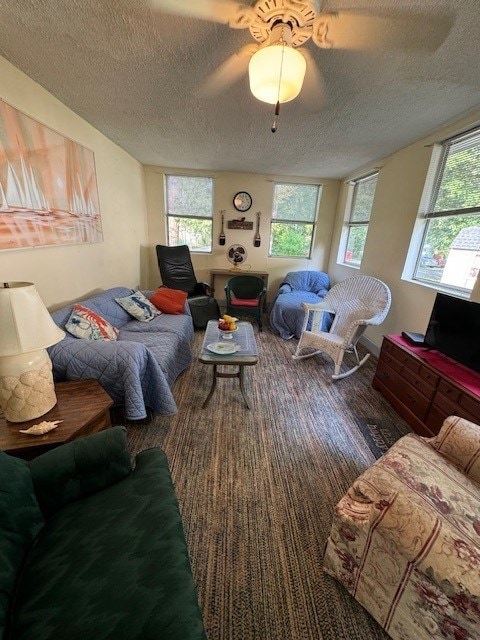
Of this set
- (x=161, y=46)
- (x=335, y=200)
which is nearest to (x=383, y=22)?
(x=161, y=46)

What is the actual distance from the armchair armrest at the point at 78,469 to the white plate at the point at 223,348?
0.96 m

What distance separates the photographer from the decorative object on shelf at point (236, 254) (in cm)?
442

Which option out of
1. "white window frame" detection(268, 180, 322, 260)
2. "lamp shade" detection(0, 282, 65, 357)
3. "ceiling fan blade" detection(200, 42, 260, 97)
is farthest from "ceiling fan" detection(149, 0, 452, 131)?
"white window frame" detection(268, 180, 322, 260)

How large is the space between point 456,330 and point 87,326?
276cm

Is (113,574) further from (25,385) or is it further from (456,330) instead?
(456,330)

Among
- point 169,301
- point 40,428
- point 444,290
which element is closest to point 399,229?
point 444,290

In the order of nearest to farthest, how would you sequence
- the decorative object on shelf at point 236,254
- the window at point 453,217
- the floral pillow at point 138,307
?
the window at point 453,217 < the floral pillow at point 138,307 < the decorative object on shelf at point 236,254

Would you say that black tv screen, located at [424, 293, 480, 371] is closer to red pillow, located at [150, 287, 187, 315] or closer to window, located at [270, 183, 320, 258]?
red pillow, located at [150, 287, 187, 315]

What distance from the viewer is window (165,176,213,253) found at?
429cm

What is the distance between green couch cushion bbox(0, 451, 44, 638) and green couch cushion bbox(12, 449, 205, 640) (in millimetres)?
36

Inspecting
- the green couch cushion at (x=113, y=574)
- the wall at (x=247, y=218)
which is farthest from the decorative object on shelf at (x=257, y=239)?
the green couch cushion at (x=113, y=574)

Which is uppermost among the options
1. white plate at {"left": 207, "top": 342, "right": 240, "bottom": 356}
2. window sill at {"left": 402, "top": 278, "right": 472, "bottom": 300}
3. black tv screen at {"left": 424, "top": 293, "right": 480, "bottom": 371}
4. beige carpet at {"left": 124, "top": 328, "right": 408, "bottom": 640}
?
window sill at {"left": 402, "top": 278, "right": 472, "bottom": 300}

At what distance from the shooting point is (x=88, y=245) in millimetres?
2576

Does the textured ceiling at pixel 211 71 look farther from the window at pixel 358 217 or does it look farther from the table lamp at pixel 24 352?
the table lamp at pixel 24 352
